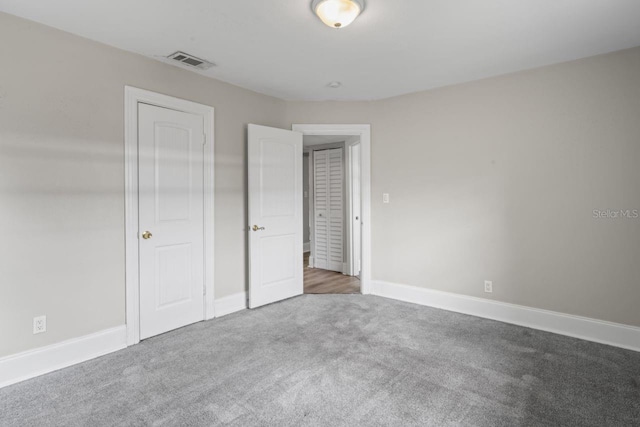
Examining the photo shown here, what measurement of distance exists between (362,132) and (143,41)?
253cm

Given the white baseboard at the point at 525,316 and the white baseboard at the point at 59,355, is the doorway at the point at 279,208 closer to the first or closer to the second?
the white baseboard at the point at 525,316

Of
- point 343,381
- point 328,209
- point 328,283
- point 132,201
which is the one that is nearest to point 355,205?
point 328,209

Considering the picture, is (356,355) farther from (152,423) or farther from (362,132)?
(362,132)

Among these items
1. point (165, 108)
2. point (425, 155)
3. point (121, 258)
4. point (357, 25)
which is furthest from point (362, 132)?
point (121, 258)

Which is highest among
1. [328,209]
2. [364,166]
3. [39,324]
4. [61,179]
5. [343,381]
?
[364,166]

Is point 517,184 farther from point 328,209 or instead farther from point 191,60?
point 191,60

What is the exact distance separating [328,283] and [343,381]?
271 centimetres

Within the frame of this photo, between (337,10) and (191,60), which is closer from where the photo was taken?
(337,10)

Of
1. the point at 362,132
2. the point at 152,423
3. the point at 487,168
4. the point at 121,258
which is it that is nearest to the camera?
the point at 152,423

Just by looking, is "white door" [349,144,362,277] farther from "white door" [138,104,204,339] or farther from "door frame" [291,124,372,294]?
"white door" [138,104,204,339]

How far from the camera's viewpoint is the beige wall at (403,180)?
2.42 m

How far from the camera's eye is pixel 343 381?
7.55 ft

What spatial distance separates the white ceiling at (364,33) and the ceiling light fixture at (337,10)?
0.07 metres

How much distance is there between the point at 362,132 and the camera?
437cm
